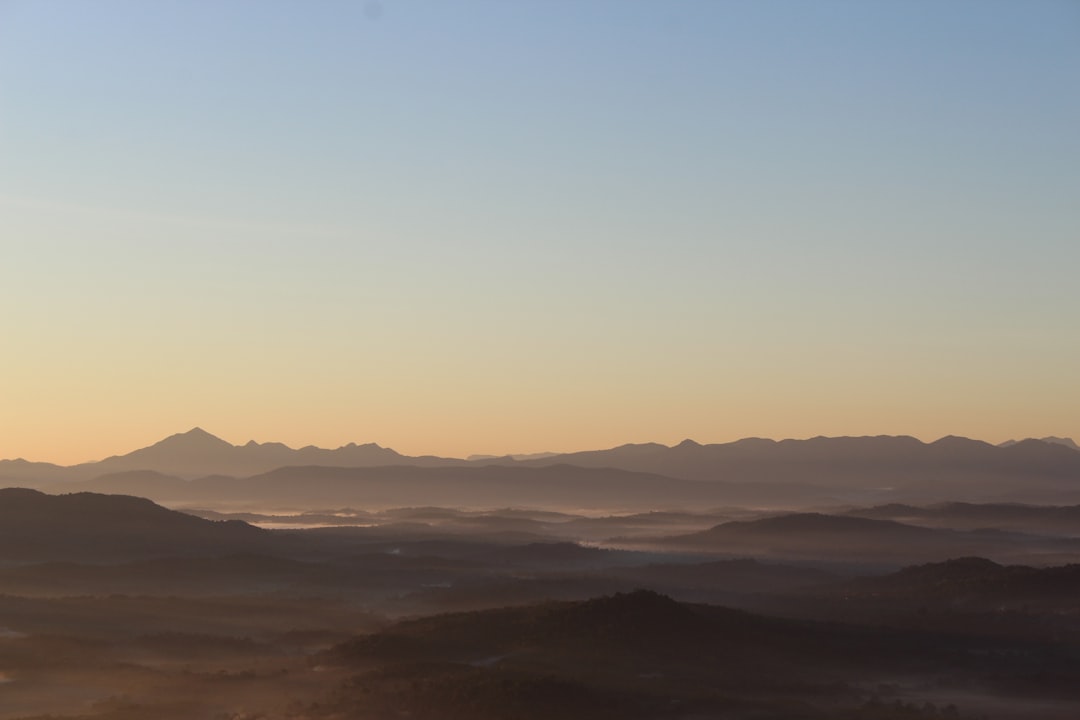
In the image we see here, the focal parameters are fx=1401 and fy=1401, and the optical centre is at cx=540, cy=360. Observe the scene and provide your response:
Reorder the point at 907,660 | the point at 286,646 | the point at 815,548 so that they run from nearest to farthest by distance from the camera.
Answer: the point at 907,660
the point at 286,646
the point at 815,548

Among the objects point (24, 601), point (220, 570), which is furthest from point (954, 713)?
point (220, 570)

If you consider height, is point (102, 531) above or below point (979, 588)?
above

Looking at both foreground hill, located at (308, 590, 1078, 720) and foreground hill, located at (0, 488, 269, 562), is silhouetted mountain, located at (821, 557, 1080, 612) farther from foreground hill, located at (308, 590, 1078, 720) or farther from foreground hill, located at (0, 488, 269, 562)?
foreground hill, located at (0, 488, 269, 562)

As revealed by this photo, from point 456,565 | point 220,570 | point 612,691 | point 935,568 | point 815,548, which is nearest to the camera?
point 612,691

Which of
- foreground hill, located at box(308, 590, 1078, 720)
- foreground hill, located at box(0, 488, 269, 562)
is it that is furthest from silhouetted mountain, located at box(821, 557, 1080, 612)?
foreground hill, located at box(0, 488, 269, 562)

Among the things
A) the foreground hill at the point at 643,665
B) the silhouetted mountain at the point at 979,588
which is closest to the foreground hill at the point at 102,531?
the silhouetted mountain at the point at 979,588

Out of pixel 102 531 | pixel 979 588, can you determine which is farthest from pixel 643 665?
pixel 102 531

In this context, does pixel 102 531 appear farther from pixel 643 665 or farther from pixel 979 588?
pixel 643 665

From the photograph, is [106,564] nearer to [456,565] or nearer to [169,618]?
[456,565]
